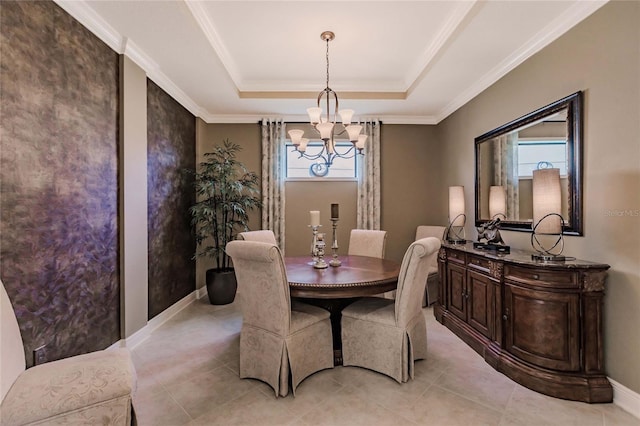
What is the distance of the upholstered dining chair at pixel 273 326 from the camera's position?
194 cm

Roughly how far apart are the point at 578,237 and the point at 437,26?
2.14 meters

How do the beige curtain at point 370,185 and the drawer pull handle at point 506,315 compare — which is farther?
the beige curtain at point 370,185

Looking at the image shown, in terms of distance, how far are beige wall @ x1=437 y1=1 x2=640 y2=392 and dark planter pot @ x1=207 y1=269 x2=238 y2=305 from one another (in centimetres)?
364

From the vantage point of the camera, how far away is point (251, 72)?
143 inches

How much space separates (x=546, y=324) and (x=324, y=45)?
10.1 ft

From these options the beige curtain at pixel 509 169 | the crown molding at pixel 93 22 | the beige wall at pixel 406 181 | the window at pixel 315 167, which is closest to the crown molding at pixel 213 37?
the crown molding at pixel 93 22

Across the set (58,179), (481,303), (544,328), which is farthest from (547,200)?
(58,179)

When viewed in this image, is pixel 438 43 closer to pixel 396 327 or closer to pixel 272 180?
pixel 396 327

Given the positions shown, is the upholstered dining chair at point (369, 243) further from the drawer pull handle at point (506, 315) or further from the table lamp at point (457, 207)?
the drawer pull handle at point (506, 315)

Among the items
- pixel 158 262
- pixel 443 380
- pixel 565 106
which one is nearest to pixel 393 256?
pixel 443 380

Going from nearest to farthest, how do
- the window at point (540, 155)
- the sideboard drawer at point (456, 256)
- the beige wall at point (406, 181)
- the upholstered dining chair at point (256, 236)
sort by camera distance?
the window at point (540, 155) → the sideboard drawer at point (456, 256) → the upholstered dining chair at point (256, 236) → the beige wall at point (406, 181)

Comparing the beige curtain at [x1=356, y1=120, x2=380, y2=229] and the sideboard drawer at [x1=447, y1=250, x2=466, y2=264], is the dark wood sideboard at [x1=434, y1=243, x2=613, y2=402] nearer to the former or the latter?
the sideboard drawer at [x1=447, y1=250, x2=466, y2=264]

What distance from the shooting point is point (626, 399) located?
6.04 feet

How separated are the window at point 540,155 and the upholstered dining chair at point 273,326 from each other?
222cm
